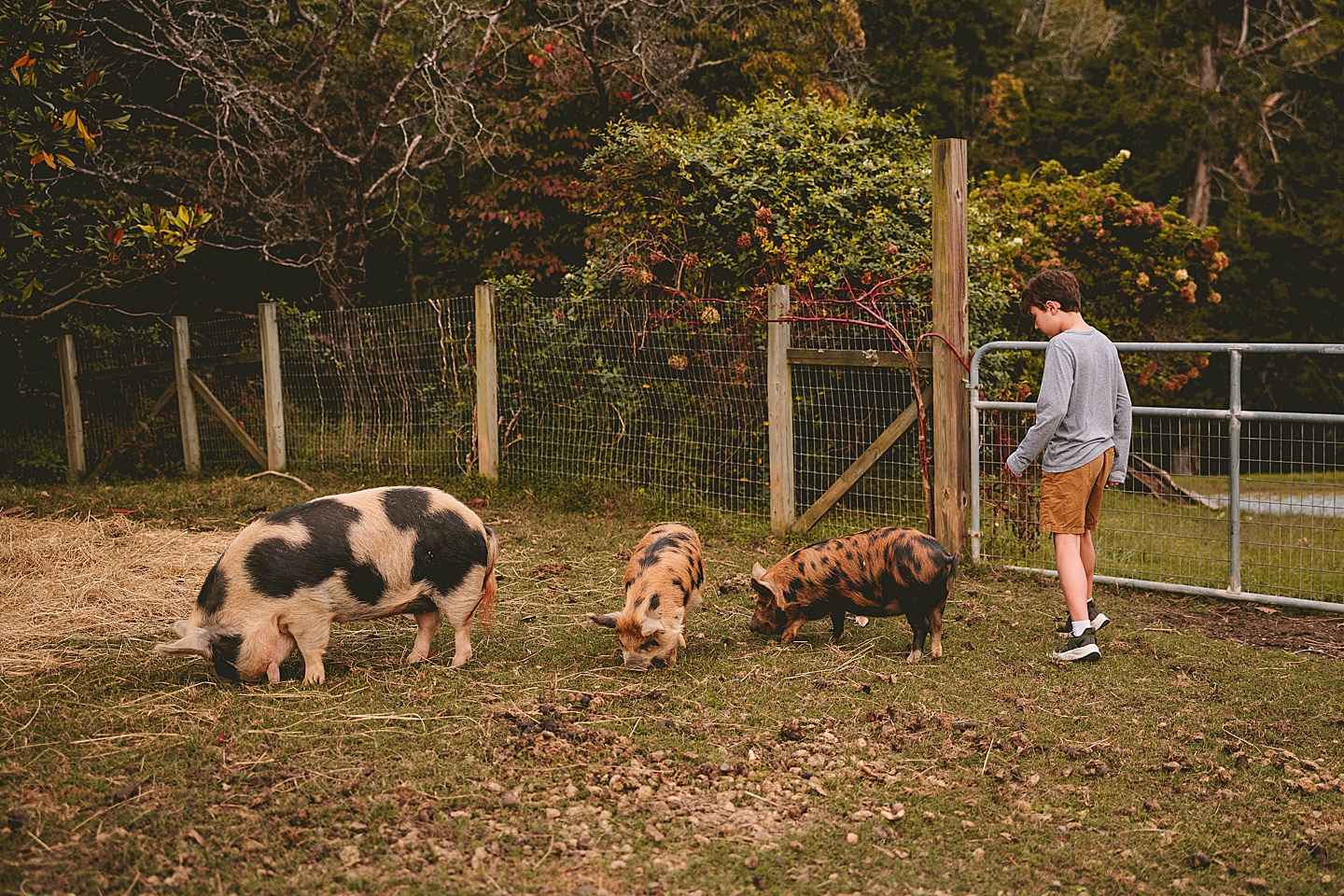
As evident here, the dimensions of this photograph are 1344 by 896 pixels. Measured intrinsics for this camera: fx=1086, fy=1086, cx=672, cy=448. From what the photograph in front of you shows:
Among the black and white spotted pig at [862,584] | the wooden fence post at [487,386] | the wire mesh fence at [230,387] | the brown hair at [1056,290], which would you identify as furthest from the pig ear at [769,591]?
the wire mesh fence at [230,387]

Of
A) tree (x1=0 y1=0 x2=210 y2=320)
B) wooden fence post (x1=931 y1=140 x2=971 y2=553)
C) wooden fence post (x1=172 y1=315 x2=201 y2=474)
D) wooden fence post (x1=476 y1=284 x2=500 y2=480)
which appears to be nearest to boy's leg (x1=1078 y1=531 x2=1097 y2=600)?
wooden fence post (x1=931 y1=140 x2=971 y2=553)

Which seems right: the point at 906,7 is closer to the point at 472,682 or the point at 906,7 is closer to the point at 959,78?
the point at 959,78

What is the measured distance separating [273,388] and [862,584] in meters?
8.28

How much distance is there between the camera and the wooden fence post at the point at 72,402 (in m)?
13.0

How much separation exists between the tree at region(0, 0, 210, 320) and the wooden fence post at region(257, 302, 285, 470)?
1895mm

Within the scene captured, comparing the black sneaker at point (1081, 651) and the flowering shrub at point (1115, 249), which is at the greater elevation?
the flowering shrub at point (1115, 249)

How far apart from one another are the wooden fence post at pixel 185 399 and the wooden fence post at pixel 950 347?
874 centimetres

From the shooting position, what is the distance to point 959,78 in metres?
20.8

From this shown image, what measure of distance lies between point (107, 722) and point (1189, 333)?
48.5 feet

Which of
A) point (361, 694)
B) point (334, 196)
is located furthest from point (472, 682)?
point (334, 196)

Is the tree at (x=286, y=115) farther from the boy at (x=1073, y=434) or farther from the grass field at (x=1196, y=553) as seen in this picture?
the boy at (x=1073, y=434)

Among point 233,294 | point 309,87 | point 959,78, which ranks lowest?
point 233,294

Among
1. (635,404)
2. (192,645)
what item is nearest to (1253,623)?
(635,404)

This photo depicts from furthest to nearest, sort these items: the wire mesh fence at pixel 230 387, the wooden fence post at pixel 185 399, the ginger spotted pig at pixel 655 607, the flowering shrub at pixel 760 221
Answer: the wooden fence post at pixel 185 399 < the wire mesh fence at pixel 230 387 < the flowering shrub at pixel 760 221 < the ginger spotted pig at pixel 655 607
